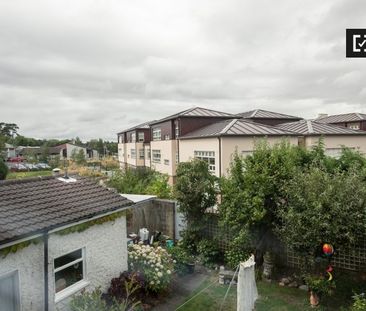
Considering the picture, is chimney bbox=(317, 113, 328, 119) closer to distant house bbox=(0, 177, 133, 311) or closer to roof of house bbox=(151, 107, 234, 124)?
roof of house bbox=(151, 107, 234, 124)

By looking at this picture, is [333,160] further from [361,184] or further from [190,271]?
[190,271]

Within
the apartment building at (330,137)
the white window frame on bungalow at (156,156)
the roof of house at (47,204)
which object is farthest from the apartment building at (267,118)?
the roof of house at (47,204)

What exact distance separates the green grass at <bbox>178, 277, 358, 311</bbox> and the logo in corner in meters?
8.33

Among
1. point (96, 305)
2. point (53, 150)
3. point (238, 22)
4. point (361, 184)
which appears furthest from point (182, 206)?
point (53, 150)

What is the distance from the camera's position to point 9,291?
7465 millimetres

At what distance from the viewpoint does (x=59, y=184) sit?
427 inches

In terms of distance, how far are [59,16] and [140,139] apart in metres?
41.9

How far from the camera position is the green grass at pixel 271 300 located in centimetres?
956

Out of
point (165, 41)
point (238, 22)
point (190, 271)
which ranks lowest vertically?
point (190, 271)

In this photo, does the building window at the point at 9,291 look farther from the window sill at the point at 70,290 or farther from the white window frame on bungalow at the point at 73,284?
the window sill at the point at 70,290

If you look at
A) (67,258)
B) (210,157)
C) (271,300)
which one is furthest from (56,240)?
(210,157)

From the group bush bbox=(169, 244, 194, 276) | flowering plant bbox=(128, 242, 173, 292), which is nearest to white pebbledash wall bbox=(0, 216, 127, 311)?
flowering plant bbox=(128, 242, 173, 292)

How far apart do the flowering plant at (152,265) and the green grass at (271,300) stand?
3.46ft

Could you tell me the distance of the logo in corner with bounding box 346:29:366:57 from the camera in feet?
11.7
